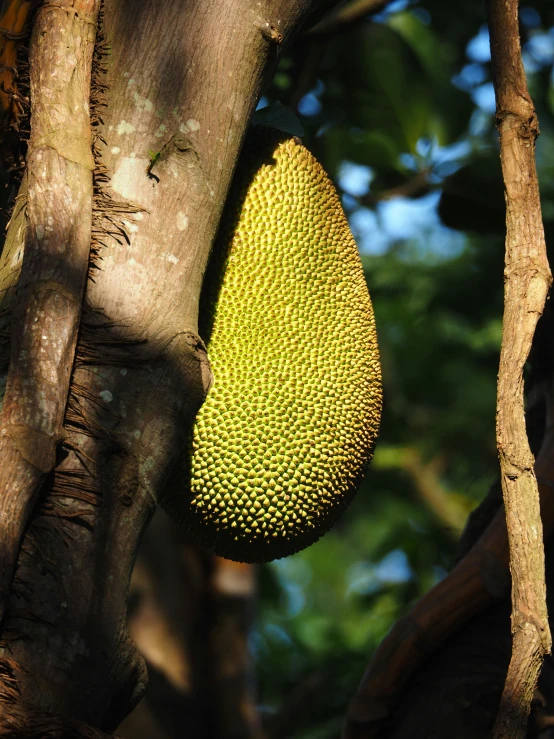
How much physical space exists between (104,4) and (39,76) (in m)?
0.11

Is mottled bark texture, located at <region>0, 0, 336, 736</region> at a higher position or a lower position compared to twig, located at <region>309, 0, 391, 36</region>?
lower

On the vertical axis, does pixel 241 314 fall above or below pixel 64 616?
above

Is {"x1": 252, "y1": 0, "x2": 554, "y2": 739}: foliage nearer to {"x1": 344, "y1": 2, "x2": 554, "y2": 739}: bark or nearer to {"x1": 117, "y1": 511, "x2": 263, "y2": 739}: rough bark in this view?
{"x1": 117, "y1": 511, "x2": 263, "y2": 739}: rough bark

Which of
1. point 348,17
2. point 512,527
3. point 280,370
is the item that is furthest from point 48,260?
point 348,17

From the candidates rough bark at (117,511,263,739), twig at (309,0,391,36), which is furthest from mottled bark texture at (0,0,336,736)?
rough bark at (117,511,263,739)

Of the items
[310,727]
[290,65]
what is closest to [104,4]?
[290,65]

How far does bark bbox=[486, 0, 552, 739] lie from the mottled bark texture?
0.28 meters

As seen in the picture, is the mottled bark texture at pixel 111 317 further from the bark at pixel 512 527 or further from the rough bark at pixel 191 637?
the rough bark at pixel 191 637

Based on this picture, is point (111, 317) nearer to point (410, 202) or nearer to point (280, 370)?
point (280, 370)

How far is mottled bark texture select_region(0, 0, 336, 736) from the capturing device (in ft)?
2.12

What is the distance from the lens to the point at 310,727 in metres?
2.30

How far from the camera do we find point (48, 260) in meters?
0.71

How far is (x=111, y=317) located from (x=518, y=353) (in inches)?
16.6

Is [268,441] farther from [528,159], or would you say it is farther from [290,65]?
[290,65]
